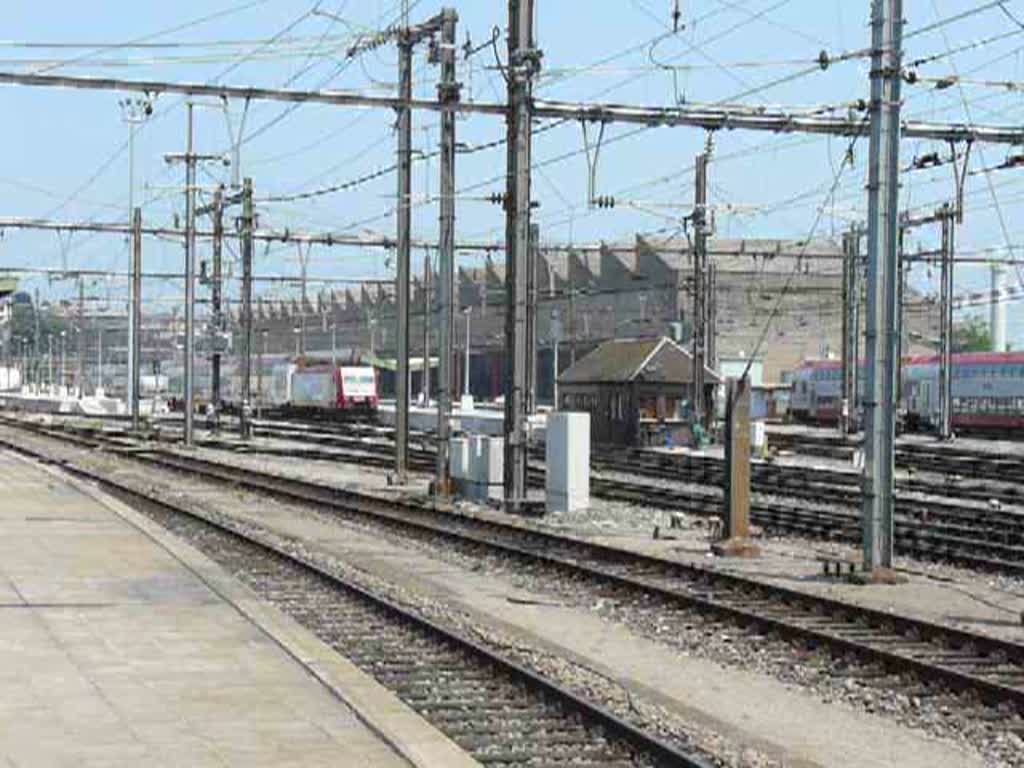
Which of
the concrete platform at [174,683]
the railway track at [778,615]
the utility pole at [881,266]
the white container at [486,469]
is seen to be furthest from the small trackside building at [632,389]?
the concrete platform at [174,683]

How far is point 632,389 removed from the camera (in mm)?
46125

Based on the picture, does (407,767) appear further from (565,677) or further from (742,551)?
(742,551)

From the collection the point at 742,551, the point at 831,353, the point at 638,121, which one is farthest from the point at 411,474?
the point at 831,353

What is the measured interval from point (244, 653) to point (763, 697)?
143 inches

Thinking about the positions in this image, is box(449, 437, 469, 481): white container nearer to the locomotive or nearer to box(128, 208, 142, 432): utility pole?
box(128, 208, 142, 432): utility pole

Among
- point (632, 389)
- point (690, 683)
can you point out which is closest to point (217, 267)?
point (632, 389)

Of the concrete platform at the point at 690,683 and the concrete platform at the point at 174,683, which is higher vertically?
the concrete platform at the point at 174,683

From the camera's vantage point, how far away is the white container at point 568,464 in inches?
1081

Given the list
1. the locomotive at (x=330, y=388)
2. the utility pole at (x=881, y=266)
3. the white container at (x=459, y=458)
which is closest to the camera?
the utility pole at (x=881, y=266)

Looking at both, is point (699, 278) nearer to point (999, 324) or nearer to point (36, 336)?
point (999, 324)

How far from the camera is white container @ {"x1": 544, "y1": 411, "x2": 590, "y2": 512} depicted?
2747cm

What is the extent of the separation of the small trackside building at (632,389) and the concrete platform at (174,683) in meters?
29.1

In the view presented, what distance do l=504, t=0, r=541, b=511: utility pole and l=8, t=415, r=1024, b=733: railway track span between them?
1.97 m

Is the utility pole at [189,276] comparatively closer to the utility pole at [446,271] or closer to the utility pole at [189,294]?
the utility pole at [189,294]
